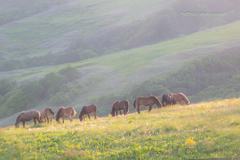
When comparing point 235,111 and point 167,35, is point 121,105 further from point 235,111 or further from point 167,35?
point 167,35

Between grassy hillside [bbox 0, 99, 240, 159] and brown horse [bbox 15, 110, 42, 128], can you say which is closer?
grassy hillside [bbox 0, 99, 240, 159]

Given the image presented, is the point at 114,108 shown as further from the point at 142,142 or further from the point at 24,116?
the point at 142,142

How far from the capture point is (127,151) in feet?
30.7

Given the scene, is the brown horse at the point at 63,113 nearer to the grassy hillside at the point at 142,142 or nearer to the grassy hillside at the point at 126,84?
the grassy hillside at the point at 142,142

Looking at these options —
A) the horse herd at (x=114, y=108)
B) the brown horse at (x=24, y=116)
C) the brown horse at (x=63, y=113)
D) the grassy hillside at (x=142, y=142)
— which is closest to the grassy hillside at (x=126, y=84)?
the horse herd at (x=114, y=108)

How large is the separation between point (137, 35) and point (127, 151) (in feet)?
473

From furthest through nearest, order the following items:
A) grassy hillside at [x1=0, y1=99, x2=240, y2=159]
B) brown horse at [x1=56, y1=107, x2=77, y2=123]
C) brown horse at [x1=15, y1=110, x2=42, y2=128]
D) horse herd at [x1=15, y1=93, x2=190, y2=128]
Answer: brown horse at [x1=56, y1=107, x2=77, y2=123] → horse herd at [x1=15, y1=93, x2=190, y2=128] → brown horse at [x1=15, y1=110, x2=42, y2=128] → grassy hillside at [x1=0, y1=99, x2=240, y2=159]

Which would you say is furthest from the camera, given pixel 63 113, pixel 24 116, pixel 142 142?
pixel 63 113

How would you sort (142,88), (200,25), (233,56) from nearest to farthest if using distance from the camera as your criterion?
(142,88), (233,56), (200,25)

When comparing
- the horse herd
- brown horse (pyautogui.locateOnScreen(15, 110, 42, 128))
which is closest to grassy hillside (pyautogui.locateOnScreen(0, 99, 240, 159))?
the horse herd

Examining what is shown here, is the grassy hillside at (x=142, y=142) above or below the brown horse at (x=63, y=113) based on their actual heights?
below

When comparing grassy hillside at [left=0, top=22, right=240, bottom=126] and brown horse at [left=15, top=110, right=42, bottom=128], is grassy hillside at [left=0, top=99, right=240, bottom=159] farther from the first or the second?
grassy hillside at [left=0, top=22, right=240, bottom=126]

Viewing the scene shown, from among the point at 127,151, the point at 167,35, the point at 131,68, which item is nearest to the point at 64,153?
the point at 127,151

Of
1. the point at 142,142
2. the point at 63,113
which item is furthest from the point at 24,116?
the point at 142,142
